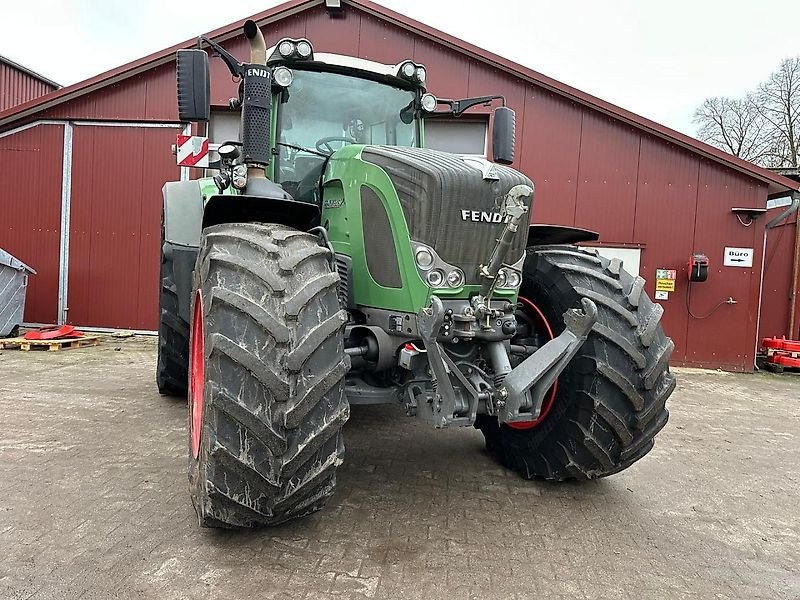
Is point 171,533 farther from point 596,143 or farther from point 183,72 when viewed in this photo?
point 596,143

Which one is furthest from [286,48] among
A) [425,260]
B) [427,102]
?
[425,260]

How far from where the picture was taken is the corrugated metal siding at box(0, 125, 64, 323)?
10266 millimetres

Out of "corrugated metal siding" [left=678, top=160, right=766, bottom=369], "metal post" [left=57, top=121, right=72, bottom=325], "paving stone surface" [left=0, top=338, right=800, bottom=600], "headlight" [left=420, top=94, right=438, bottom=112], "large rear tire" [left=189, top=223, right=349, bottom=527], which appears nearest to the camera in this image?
"large rear tire" [left=189, top=223, right=349, bottom=527]

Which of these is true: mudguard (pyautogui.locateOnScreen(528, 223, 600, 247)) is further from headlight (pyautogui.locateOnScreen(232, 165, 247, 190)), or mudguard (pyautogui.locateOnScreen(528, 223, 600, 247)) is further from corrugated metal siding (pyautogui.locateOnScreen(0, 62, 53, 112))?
corrugated metal siding (pyautogui.locateOnScreen(0, 62, 53, 112))

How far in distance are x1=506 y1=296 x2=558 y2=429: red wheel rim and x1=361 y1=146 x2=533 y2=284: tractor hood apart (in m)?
0.86

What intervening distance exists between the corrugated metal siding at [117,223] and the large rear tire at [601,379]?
7839 mm

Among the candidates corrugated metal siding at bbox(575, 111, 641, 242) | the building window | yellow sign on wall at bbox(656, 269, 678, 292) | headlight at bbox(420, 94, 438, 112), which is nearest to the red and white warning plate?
the building window

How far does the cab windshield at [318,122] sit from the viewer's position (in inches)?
165

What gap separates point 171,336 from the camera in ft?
18.1

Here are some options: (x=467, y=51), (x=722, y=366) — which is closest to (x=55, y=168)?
(x=467, y=51)

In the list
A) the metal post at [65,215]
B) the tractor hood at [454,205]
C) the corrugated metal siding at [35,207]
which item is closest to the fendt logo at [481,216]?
the tractor hood at [454,205]

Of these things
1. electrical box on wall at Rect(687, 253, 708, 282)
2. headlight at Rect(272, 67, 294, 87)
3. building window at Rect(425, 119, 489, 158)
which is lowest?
electrical box on wall at Rect(687, 253, 708, 282)

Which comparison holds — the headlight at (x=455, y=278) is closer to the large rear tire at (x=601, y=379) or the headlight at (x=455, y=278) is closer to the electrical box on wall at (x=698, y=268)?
the large rear tire at (x=601, y=379)

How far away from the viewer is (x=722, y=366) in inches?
382
